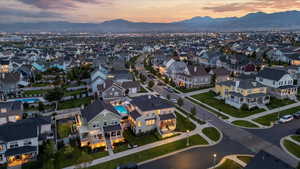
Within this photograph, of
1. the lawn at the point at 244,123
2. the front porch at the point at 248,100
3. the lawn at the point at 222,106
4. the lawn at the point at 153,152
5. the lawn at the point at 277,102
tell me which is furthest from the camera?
the lawn at the point at 277,102

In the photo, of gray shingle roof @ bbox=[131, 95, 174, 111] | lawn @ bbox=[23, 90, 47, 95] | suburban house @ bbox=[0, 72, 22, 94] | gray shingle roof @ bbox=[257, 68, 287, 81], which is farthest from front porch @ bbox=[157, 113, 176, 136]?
suburban house @ bbox=[0, 72, 22, 94]

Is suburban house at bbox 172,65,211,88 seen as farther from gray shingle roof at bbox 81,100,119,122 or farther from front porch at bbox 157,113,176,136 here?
gray shingle roof at bbox 81,100,119,122

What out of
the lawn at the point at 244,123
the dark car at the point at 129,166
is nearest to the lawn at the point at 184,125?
the lawn at the point at 244,123

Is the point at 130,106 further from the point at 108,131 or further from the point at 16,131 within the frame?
the point at 16,131

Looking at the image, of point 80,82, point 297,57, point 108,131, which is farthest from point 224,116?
point 297,57

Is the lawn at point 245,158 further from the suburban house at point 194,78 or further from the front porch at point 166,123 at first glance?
the suburban house at point 194,78

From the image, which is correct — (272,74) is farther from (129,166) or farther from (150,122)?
(129,166)
